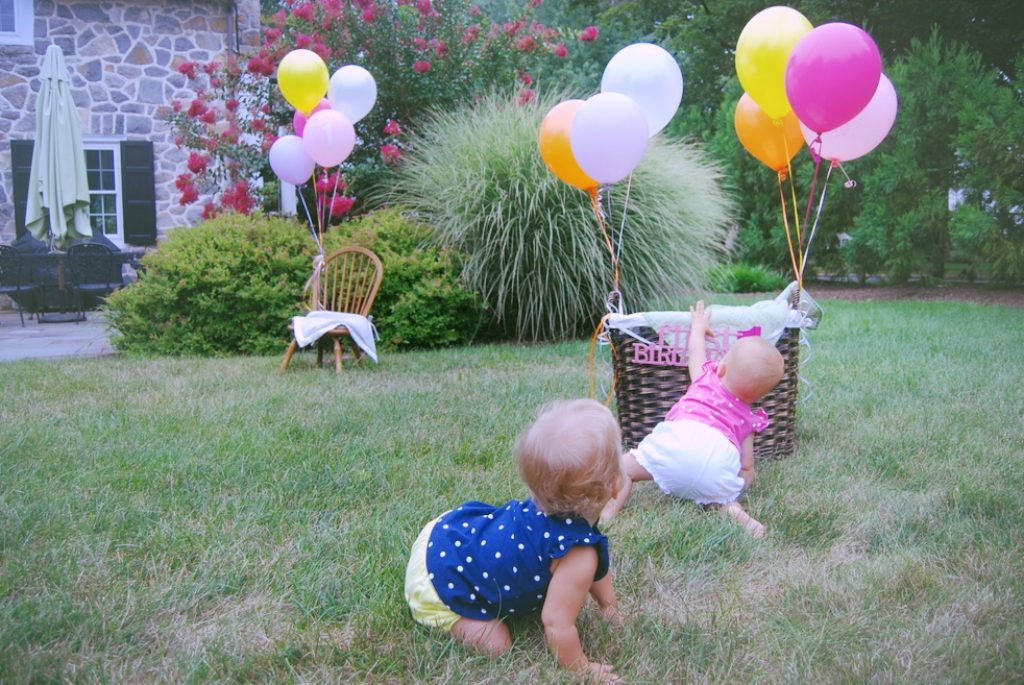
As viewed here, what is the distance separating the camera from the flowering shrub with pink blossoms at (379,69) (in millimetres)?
7805

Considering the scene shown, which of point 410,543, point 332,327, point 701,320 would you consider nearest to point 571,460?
point 410,543

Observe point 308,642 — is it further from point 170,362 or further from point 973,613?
point 170,362

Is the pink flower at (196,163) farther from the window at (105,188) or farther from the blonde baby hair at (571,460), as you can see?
the blonde baby hair at (571,460)

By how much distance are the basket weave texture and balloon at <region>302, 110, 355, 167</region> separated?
2.77 metres

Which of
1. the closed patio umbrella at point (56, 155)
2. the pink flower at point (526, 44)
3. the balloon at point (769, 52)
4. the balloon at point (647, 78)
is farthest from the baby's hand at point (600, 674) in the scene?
the closed patio umbrella at point (56, 155)

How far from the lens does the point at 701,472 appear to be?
2.51 metres

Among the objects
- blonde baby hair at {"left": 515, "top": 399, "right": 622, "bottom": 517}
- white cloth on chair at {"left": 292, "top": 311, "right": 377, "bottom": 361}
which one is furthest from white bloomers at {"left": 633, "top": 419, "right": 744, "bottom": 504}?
white cloth on chair at {"left": 292, "top": 311, "right": 377, "bottom": 361}

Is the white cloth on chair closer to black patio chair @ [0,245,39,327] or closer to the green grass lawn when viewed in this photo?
the green grass lawn

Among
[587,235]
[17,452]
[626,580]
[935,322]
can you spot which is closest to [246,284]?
[587,235]

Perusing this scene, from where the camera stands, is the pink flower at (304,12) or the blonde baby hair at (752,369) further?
the pink flower at (304,12)

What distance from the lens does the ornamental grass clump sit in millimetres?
6086

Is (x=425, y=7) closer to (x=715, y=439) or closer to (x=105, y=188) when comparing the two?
(x=105, y=188)

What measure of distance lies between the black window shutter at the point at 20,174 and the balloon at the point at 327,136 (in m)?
5.71

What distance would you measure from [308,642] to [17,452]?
6.38 ft
